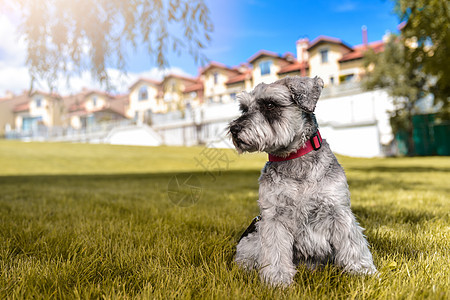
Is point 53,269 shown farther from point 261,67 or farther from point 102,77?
point 261,67

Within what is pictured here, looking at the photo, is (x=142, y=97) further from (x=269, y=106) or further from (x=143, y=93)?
(x=269, y=106)

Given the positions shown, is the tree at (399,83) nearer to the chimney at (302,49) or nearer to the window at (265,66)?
the chimney at (302,49)

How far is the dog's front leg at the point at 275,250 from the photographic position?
2557 millimetres

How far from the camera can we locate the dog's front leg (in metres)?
2.56

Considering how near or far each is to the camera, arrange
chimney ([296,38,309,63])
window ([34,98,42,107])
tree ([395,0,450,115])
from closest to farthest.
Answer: tree ([395,0,450,115]) → chimney ([296,38,309,63]) → window ([34,98,42,107])

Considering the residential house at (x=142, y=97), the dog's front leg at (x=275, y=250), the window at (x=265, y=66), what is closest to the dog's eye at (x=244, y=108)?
the dog's front leg at (x=275, y=250)

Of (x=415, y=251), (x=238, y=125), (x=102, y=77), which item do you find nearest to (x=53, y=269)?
(x=238, y=125)

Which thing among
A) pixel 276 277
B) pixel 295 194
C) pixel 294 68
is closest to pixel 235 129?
pixel 295 194

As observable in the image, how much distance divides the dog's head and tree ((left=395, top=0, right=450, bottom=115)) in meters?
8.34

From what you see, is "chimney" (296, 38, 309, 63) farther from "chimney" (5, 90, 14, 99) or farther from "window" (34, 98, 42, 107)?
"chimney" (5, 90, 14, 99)

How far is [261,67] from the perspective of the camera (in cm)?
4331

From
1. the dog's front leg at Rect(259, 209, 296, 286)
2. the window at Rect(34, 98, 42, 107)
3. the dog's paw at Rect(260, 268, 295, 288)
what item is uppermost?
the window at Rect(34, 98, 42, 107)

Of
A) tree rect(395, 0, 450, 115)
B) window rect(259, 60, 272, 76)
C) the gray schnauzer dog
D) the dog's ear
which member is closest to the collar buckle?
the gray schnauzer dog

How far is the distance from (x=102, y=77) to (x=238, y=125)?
6.37m
